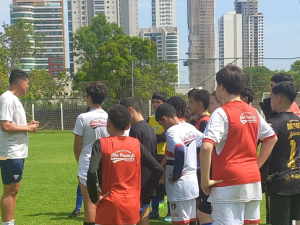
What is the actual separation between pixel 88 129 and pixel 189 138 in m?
1.30

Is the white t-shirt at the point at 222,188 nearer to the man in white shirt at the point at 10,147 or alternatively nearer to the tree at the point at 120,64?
the man in white shirt at the point at 10,147

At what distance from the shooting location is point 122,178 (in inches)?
177

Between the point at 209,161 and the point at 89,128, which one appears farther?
the point at 89,128

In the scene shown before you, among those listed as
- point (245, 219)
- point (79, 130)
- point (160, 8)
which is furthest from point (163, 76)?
point (160, 8)

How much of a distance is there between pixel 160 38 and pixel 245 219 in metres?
164

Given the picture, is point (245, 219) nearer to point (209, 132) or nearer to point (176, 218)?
point (209, 132)

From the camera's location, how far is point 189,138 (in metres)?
5.54

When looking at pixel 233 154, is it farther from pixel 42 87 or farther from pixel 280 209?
pixel 42 87

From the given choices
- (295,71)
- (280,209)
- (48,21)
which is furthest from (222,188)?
(48,21)

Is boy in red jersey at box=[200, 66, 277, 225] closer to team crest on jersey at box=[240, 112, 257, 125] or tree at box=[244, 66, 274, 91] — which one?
team crest on jersey at box=[240, 112, 257, 125]

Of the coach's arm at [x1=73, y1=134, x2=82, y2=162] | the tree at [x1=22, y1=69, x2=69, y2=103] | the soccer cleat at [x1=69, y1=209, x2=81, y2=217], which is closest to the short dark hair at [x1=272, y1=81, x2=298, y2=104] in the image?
the coach's arm at [x1=73, y1=134, x2=82, y2=162]

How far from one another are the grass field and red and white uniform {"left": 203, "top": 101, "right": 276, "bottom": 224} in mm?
3638

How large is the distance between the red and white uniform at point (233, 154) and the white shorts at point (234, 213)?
0.03 metres

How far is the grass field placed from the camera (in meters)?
7.95
